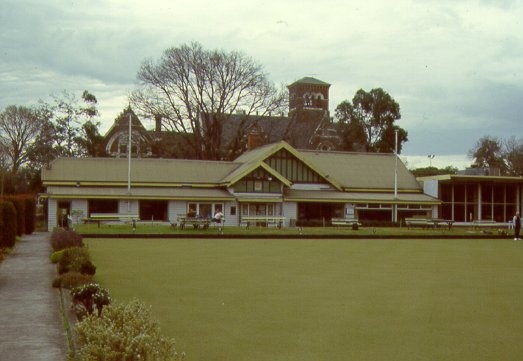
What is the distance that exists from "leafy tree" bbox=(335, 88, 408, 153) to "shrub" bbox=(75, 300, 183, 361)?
70733 millimetres

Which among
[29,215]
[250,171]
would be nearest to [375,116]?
[250,171]

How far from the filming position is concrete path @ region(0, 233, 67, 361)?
8.07m

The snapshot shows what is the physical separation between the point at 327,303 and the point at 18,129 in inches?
2290

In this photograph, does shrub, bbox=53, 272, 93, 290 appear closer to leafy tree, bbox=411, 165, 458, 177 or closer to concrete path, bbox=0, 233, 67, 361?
concrete path, bbox=0, 233, 67, 361

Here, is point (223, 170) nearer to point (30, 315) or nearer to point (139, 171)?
point (139, 171)

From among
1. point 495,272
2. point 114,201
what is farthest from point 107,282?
point 114,201

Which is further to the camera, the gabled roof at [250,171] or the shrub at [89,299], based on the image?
the gabled roof at [250,171]

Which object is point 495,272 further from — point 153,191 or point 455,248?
point 153,191

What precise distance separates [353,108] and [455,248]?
50985 mm

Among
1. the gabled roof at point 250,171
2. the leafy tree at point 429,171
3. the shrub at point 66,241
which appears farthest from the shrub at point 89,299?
the leafy tree at point 429,171

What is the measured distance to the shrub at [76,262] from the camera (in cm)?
1479

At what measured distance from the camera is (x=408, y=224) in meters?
46.3

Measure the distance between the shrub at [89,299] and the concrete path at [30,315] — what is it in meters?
0.32

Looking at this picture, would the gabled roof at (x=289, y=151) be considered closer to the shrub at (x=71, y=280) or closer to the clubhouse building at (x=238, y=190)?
the clubhouse building at (x=238, y=190)
